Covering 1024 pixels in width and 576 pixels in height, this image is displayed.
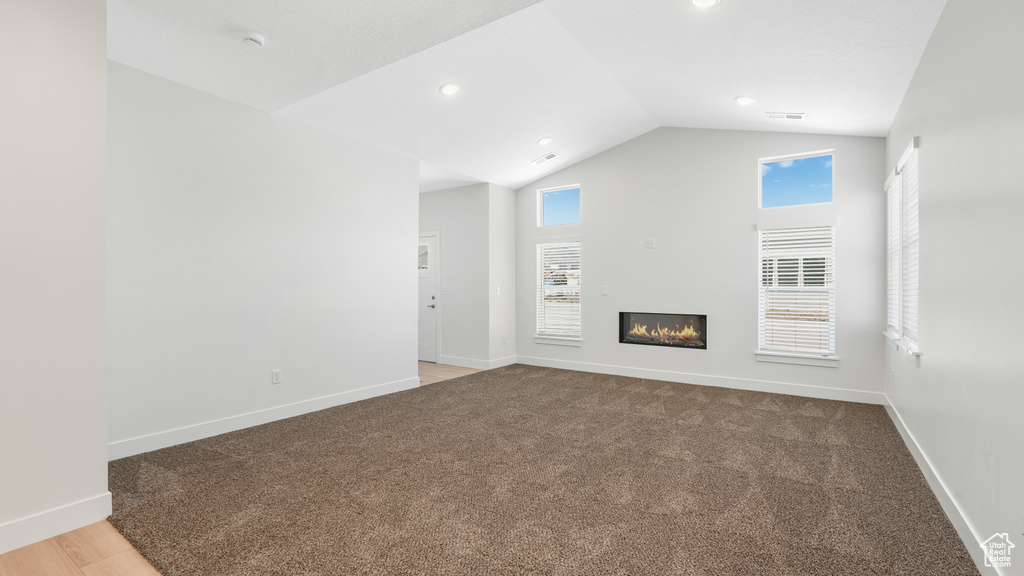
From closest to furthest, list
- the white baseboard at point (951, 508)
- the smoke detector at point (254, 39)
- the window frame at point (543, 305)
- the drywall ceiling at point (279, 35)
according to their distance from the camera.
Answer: the white baseboard at point (951, 508)
the drywall ceiling at point (279, 35)
the smoke detector at point (254, 39)
the window frame at point (543, 305)

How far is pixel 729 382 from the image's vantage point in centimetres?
546

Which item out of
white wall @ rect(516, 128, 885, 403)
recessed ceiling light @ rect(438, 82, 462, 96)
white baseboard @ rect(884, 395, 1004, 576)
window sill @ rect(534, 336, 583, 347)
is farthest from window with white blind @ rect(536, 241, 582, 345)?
white baseboard @ rect(884, 395, 1004, 576)

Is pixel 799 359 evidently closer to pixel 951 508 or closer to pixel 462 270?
pixel 951 508

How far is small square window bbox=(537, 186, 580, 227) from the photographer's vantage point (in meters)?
6.67

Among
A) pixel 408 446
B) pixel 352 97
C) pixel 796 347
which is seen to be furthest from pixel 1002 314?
pixel 352 97

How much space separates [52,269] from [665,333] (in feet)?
18.1

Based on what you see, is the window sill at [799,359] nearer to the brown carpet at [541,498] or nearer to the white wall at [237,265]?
the brown carpet at [541,498]

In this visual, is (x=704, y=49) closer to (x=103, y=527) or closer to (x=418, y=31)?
(x=418, y=31)

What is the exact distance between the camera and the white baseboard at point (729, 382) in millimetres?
4805

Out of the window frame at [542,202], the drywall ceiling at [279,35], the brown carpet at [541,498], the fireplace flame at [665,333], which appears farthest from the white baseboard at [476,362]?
the drywall ceiling at [279,35]

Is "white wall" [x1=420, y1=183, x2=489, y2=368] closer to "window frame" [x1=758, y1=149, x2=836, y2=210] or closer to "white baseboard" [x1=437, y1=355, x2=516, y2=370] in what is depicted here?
"white baseboard" [x1=437, y1=355, x2=516, y2=370]

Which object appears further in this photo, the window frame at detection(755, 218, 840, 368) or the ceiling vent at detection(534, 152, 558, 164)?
the ceiling vent at detection(534, 152, 558, 164)

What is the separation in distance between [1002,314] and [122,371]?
15.2ft

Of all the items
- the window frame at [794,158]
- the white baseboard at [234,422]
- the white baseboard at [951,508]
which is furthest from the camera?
the window frame at [794,158]
